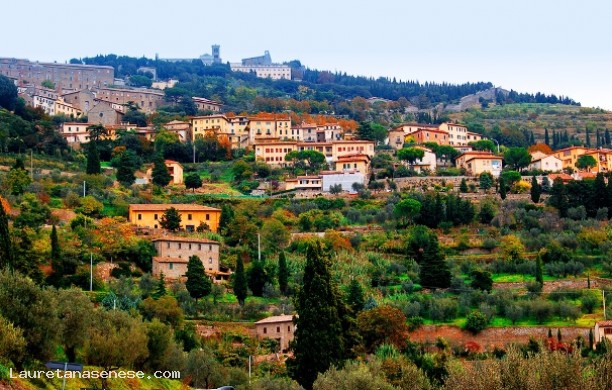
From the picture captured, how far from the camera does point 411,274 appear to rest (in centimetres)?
5400

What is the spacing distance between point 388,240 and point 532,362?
31316 mm

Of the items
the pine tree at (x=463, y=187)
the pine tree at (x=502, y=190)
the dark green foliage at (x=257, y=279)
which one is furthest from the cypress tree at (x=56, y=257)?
the pine tree at (x=463, y=187)

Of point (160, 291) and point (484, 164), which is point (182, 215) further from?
point (484, 164)

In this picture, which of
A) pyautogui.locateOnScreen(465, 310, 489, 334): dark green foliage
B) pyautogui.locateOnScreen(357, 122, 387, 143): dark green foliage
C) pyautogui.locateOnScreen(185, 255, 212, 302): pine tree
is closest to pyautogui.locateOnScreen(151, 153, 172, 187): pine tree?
pyautogui.locateOnScreen(357, 122, 387, 143): dark green foliage

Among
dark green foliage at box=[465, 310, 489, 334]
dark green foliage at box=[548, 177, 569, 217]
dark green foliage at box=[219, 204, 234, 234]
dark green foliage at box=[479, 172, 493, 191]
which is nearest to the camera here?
dark green foliage at box=[465, 310, 489, 334]

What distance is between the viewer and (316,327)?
39.2 m

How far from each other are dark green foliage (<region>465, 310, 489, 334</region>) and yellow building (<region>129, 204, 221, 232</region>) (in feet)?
56.5

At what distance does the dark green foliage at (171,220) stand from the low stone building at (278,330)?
1304cm

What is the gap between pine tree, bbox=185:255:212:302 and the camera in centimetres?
4878

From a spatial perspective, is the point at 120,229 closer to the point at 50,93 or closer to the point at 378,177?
the point at 378,177

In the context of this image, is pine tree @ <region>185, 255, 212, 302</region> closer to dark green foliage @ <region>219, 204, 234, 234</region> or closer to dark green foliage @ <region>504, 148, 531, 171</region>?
dark green foliage @ <region>219, 204, 234, 234</region>

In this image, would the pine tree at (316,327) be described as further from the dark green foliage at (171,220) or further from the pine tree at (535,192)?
the pine tree at (535,192)

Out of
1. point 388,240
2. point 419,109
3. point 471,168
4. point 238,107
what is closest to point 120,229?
point 388,240

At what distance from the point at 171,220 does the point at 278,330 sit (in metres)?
13.6
